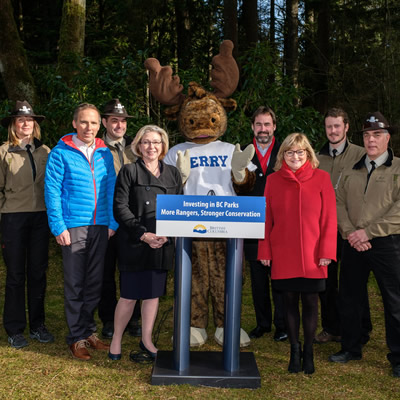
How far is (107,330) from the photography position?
5.24 meters

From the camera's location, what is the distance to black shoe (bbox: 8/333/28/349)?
4777 millimetres

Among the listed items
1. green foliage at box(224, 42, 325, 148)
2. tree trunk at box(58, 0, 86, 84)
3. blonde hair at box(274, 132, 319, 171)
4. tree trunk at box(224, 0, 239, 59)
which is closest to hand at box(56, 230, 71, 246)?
blonde hair at box(274, 132, 319, 171)

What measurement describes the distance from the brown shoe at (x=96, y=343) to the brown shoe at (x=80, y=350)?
136 mm

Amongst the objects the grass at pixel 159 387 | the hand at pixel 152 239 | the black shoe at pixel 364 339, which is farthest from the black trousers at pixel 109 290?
the black shoe at pixel 364 339

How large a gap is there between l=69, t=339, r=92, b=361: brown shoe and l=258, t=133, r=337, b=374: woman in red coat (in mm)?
1821

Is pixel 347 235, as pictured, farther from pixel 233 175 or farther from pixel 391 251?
pixel 233 175

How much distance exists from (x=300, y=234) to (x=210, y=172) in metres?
1.14


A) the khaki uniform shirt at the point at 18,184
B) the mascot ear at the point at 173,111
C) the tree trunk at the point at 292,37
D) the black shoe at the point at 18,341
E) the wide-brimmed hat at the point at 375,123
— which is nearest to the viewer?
the wide-brimmed hat at the point at 375,123

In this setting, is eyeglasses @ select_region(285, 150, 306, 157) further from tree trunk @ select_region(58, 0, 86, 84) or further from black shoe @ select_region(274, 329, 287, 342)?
tree trunk @ select_region(58, 0, 86, 84)

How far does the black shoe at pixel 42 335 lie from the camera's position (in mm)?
4965

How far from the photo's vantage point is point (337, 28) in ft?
41.9

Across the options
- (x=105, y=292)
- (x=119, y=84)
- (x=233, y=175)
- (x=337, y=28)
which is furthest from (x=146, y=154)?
(x=337, y=28)

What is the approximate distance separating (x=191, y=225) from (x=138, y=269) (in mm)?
716

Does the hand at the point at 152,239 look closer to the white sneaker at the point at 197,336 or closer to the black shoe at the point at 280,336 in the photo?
the white sneaker at the point at 197,336
